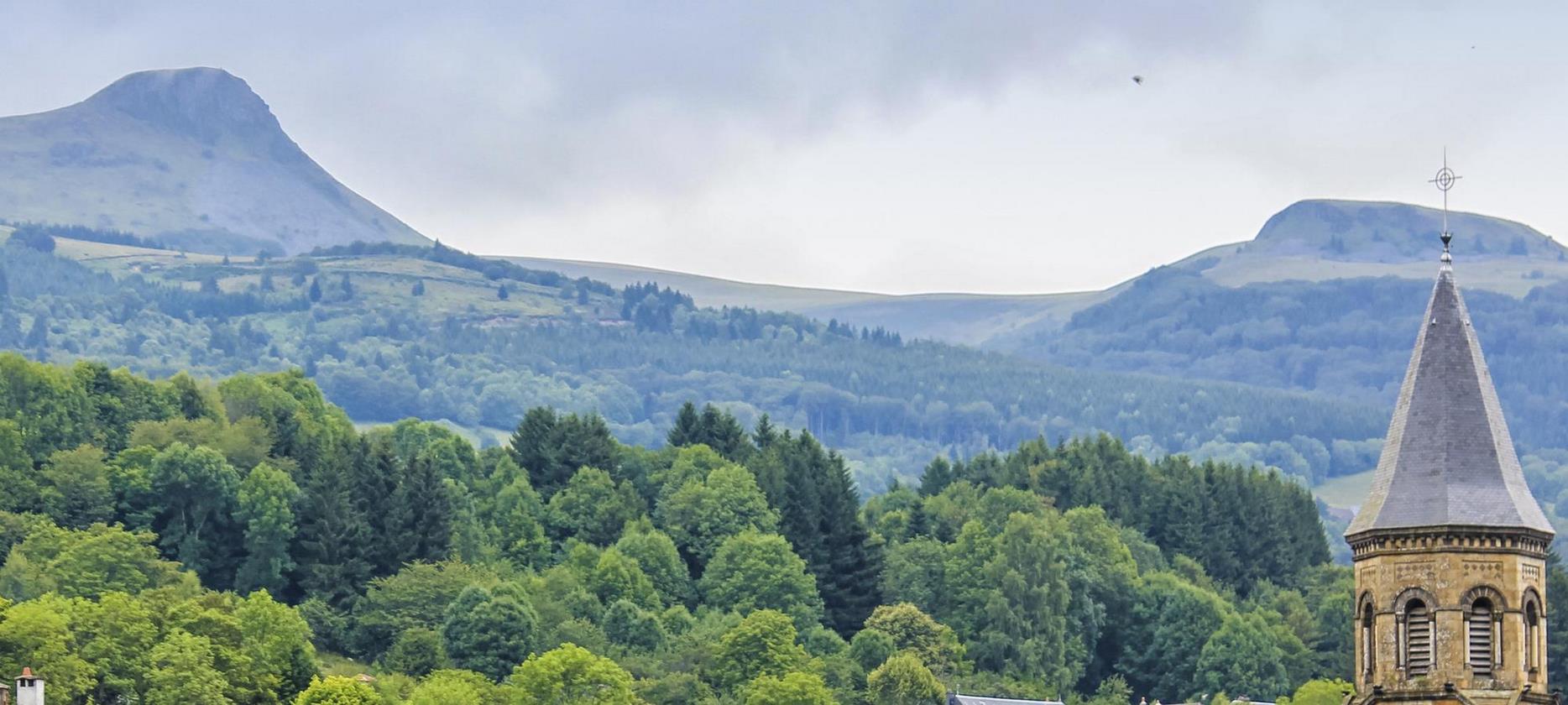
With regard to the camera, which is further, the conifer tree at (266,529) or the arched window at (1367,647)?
the conifer tree at (266,529)

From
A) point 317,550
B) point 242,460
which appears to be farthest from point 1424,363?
point 242,460

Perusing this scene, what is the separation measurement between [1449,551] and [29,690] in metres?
65.2

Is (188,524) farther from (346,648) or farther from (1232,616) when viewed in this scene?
(1232,616)

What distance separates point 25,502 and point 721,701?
41.2m

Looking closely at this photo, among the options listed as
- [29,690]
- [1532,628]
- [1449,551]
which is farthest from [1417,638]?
[29,690]

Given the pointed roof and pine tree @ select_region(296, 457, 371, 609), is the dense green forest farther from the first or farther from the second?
A: the pointed roof

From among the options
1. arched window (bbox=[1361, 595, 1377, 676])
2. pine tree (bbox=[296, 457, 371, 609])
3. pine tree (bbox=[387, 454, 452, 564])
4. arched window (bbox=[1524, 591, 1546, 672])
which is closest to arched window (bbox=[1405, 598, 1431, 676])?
arched window (bbox=[1361, 595, 1377, 676])

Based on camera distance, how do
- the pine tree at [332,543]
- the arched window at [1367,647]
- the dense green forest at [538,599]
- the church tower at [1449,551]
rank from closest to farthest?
the church tower at [1449,551] → the arched window at [1367,647] → the dense green forest at [538,599] → the pine tree at [332,543]

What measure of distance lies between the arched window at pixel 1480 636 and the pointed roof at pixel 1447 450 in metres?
1.64

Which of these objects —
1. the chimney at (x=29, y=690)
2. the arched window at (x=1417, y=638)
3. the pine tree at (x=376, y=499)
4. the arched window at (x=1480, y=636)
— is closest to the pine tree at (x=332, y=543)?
the pine tree at (x=376, y=499)

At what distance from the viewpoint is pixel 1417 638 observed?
7725 cm

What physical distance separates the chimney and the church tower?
197 ft

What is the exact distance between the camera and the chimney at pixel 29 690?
12712 centimetres

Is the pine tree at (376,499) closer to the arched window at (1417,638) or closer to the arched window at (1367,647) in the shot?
the arched window at (1367,647)
